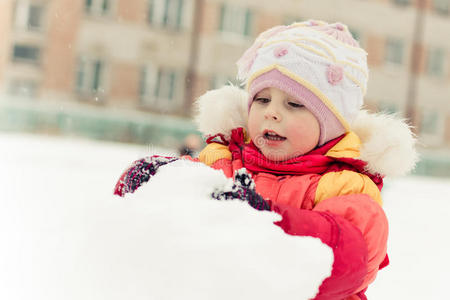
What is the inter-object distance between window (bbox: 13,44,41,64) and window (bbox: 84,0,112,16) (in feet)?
5.96

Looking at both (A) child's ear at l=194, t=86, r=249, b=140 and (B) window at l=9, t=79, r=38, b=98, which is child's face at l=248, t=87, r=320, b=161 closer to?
(A) child's ear at l=194, t=86, r=249, b=140

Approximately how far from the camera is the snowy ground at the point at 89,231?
88 centimetres

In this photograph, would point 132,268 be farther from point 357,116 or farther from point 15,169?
point 15,169

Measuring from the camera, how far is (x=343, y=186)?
1.28 m

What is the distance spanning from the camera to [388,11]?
16203 mm

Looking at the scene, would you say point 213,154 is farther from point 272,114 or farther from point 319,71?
point 319,71

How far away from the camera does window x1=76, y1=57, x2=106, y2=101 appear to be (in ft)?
44.6

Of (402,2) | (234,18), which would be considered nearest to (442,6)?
(402,2)

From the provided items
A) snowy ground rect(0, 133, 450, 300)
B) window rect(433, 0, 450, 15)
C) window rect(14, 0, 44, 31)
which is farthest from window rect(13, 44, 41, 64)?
window rect(433, 0, 450, 15)

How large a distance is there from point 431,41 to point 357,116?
1725 centimetres

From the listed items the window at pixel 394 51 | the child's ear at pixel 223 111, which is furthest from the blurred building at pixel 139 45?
the child's ear at pixel 223 111

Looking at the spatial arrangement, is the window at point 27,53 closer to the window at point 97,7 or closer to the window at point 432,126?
the window at point 97,7

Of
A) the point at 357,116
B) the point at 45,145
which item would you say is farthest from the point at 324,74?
the point at 45,145

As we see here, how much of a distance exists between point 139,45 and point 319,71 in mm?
13024
